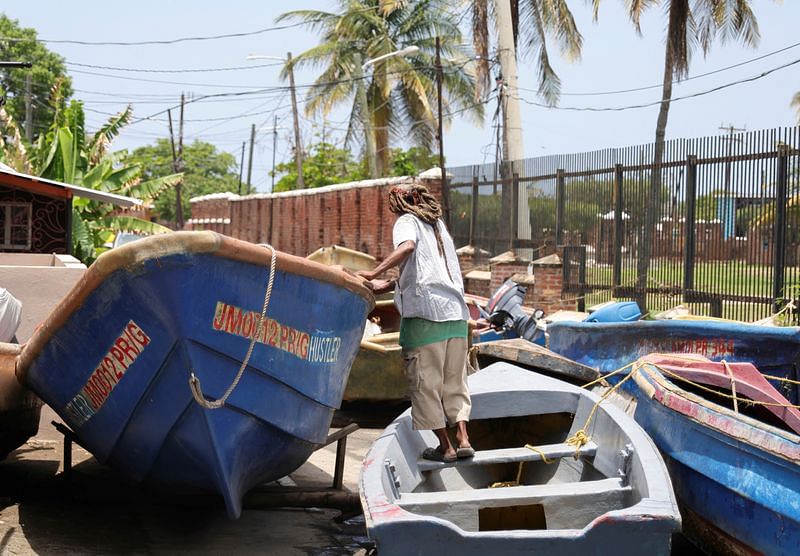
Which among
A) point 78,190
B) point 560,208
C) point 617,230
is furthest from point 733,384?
point 560,208

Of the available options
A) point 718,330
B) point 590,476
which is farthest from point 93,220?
point 590,476

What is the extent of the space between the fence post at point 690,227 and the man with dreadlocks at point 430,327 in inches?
327

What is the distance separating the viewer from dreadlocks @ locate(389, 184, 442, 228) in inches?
234

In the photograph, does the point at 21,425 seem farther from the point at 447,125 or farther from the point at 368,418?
the point at 447,125

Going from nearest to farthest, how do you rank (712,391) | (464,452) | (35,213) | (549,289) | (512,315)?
(464,452) < (712,391) < (512,315) < (35,213) < (549,289)

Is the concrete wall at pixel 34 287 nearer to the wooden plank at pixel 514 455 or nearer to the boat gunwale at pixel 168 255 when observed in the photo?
the boat gunwale at pixel 168 255

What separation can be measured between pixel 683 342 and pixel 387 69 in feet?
85.2

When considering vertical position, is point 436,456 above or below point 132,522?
above

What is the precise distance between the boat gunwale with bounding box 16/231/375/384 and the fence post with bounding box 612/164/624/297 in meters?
9.64

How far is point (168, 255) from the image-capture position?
16.7 feet

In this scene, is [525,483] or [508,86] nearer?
[525,483]

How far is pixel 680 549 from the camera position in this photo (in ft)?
20.7

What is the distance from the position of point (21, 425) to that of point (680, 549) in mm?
4352

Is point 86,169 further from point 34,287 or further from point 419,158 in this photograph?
point 419,158
